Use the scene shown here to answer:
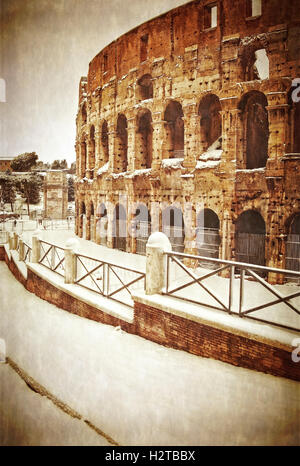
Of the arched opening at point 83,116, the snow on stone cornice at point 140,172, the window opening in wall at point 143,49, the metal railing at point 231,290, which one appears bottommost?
the metal railing at point 231,290

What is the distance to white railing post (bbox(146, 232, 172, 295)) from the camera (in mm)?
5707

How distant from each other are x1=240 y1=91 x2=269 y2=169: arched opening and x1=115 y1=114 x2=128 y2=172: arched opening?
628cm

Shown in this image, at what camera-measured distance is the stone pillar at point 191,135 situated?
11641 mm

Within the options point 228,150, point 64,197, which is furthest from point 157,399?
point 64,197

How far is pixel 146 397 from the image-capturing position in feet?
13.1

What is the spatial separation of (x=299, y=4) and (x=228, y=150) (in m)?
4.47

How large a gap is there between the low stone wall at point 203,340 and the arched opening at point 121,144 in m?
9.73

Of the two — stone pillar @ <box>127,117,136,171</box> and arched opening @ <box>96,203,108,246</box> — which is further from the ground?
stone pillar @ <box>127,117,136,171</box>

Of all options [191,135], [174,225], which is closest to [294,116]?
[191,135]

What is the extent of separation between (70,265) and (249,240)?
6.07m

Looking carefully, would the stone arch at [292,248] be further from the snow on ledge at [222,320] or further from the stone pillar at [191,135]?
the snow on ledge at [222,320]

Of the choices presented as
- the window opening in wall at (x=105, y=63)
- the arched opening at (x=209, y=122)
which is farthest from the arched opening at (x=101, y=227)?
the arched opening at (x=209, y=122)

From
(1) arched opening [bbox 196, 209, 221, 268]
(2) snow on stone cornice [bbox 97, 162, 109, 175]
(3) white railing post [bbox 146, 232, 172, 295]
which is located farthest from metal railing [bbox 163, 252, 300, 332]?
(2) snow on stone cornice [bbox 97, 162, 109, 175]

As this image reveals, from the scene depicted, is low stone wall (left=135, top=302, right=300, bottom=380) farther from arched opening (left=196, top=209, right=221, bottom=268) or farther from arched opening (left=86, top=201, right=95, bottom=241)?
arched opening (left=86, top=201, right=95, bottom=241)
